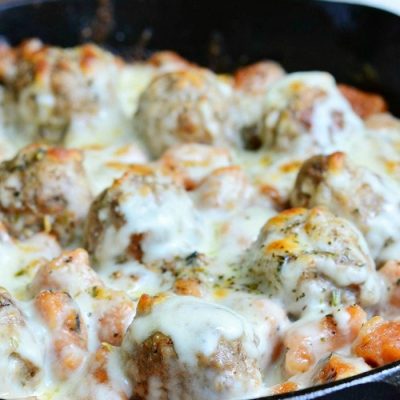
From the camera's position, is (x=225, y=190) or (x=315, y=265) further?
(x=225, y=190)

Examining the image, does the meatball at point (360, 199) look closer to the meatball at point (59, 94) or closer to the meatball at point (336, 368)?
the meatball at point (336, 368)

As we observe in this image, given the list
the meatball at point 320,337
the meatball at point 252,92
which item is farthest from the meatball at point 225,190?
the meatball at point 320,337

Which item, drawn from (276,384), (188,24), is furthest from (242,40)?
(276,384)

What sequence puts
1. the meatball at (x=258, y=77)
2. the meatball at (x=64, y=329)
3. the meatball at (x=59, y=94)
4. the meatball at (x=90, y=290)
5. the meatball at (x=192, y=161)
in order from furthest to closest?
1. the meatball at (x=258, y=77)
2. the meatball at (x=59, y=94)
3. the meatball at (x=192, y=161)
4. the meatball at (x=90, y=290)
5. the meatball at (x=64, y=329)

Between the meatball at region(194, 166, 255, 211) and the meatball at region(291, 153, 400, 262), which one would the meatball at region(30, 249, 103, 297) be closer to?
the meatball at region(194, 166, 255, 211)

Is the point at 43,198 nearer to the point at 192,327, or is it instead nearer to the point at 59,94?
the point at 59,94

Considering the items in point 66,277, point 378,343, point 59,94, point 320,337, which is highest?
point 378,343

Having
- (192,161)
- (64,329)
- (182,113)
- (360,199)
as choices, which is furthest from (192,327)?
(182,113)
